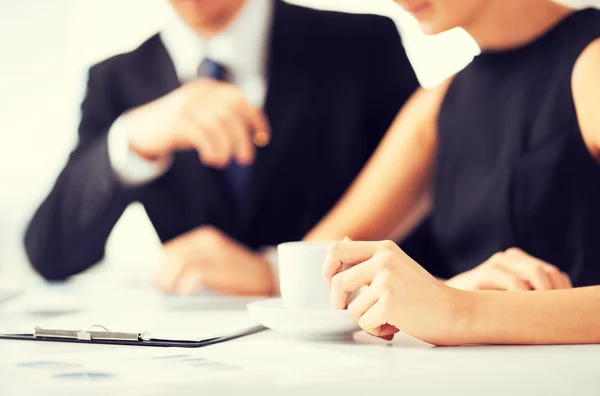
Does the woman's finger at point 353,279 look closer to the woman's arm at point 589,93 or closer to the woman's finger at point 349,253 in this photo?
the woman's finger at point 349,253

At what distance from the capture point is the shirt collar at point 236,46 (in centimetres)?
138

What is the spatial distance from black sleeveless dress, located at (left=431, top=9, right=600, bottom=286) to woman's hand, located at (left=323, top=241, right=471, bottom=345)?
1.50 feet

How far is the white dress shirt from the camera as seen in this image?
138 cm

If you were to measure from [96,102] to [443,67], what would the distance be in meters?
0.73

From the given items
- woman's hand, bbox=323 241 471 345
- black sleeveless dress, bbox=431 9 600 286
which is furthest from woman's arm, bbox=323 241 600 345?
black sleeveless dress, bbox=431 9 600 286

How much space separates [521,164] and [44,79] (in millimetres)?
1008

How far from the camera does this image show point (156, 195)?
141cm

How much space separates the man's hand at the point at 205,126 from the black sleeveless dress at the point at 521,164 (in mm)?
381

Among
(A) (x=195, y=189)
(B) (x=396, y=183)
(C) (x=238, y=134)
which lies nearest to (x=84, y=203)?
(A) (x=195, y=189)

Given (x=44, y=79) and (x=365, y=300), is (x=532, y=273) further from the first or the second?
(x=44, y=79)

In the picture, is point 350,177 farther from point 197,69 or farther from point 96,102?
point 96,102

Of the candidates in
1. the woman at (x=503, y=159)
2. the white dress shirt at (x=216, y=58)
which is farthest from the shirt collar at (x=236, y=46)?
the woman at (x=503, y=159)

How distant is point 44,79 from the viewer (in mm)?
1498

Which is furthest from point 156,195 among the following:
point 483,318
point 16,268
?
point 483,318
